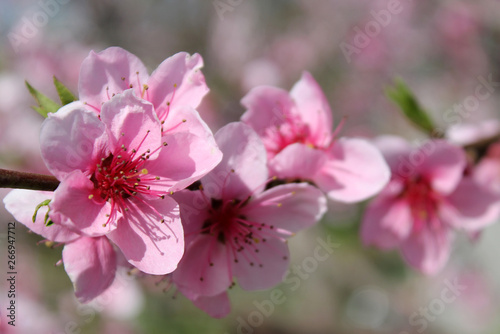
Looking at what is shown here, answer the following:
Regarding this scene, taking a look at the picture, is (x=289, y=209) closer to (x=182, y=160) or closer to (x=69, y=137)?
(x=182, y=160)

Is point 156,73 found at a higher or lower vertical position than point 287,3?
higher

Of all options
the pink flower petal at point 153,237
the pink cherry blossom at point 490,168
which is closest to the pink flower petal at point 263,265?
the pink flower petal at point 153,237

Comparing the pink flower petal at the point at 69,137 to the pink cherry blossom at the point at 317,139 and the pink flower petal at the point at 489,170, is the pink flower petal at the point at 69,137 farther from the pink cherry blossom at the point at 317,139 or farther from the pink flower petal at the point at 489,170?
the pink flower petal at the point at 489,170

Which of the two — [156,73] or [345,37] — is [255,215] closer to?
[156,73]

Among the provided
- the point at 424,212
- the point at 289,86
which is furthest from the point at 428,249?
the point at 289,86

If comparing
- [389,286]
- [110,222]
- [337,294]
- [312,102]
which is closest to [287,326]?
[337,294]

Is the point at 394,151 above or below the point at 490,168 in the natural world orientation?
above

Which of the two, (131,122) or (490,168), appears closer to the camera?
(131,122)
